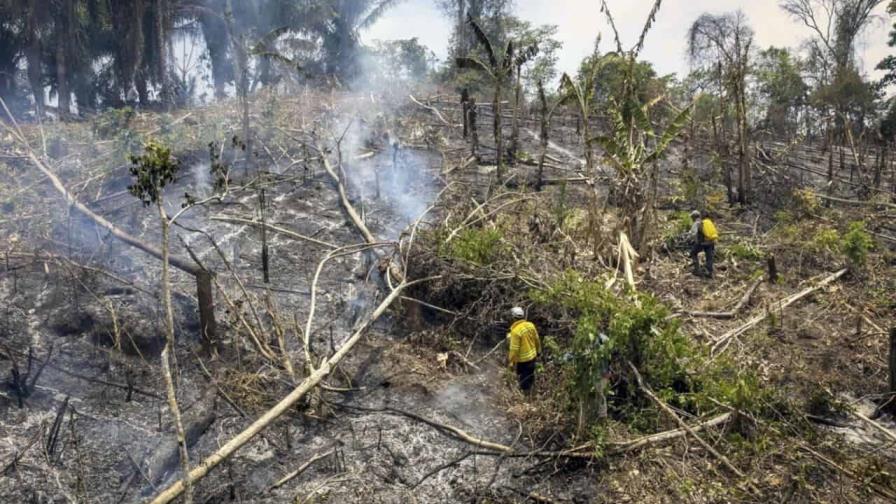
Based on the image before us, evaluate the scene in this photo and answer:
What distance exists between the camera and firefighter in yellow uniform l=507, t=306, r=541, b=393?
743 centimetres

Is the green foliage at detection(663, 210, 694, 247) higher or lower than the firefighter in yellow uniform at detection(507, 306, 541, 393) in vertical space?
higher

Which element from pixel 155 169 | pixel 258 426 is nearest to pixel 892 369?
pixel 258 426

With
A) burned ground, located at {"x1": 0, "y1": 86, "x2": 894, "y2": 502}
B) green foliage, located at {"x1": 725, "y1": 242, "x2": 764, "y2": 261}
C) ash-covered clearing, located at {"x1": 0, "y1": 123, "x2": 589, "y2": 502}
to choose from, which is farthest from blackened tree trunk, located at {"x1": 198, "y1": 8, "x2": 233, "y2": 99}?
green foliage, located at {"x1": 725, "y1": 242, "x2": 764, "y2": 261}

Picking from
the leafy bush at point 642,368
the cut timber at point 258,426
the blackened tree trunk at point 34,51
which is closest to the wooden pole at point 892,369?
the leafy bush at point 642,368

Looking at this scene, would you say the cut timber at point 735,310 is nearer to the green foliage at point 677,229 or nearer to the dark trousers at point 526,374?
the green foliage at point 677,229

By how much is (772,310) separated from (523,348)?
4391 mm

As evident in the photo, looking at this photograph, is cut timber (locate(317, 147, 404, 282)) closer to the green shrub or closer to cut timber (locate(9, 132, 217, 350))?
cut timber (locate(9, 132, 217, 350))

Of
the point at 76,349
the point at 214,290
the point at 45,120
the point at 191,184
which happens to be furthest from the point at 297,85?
the point at 76,349

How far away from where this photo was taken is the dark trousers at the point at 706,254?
35.6 feet

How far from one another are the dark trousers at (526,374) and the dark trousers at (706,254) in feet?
15.8

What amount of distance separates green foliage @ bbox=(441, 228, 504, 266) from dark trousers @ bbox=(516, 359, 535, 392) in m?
2.04

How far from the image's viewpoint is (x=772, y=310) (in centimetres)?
951

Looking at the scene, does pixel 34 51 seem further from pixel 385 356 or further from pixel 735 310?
pixel 735 310

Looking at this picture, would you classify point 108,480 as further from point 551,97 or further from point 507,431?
point 551,97
